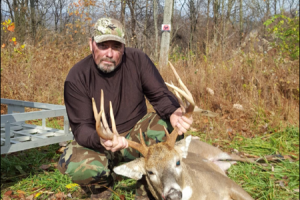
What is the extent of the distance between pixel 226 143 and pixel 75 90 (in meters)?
2.43

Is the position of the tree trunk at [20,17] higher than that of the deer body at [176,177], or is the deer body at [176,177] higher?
the tree trunk at [20,17]

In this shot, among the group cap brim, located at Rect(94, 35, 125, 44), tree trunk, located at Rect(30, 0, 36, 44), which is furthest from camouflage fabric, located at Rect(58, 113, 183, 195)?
tree trunk, located at Rect(30, 0, 36, 44)

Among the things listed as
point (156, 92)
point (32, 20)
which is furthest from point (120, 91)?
point (32, 20)

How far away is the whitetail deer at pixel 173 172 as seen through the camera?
2355mm

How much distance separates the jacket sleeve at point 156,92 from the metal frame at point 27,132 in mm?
1151

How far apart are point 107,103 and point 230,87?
115 inches

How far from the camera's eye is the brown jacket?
308cm

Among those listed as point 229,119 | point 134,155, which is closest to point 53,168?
point 134,155

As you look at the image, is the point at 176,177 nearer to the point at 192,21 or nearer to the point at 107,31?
the point at 107,31

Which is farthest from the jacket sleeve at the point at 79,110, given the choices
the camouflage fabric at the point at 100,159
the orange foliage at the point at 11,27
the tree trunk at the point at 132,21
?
the orange foliage at the point at 11,27

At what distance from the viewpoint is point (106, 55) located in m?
3.10

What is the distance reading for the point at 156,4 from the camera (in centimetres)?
606

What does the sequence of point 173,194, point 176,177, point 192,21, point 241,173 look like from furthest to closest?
point 192,21 → point 241,173 → point 176,177 → point 173,194

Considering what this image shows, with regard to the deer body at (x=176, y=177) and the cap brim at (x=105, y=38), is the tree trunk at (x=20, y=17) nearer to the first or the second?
the cap brim at (x=105, y=38)
